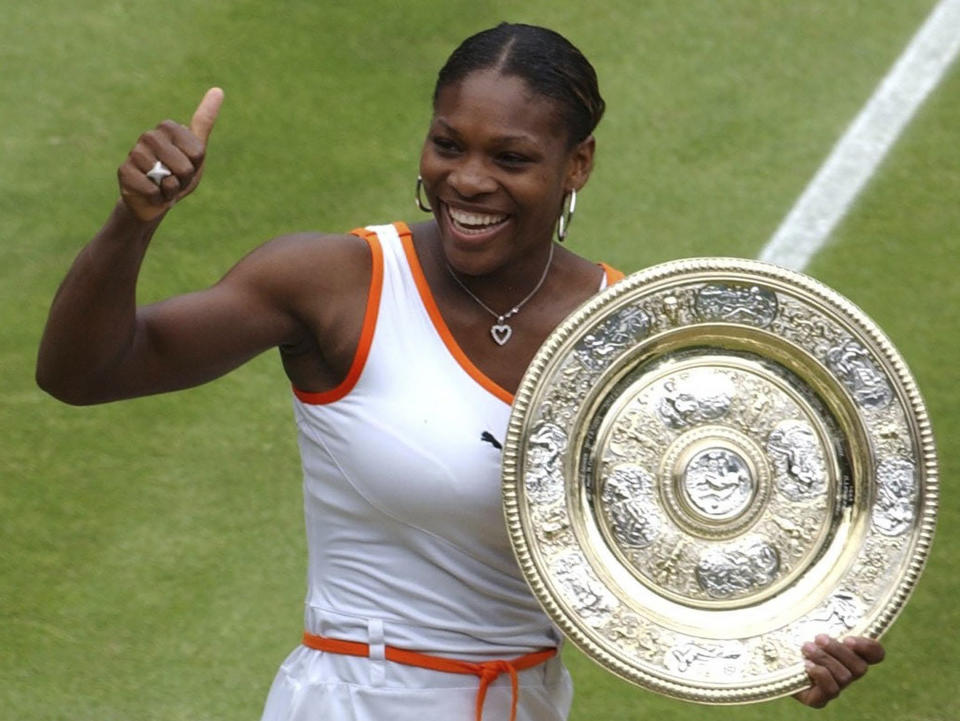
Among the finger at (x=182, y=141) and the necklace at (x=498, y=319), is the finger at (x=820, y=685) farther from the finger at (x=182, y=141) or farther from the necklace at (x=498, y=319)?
the finger at (x=182, y=141)

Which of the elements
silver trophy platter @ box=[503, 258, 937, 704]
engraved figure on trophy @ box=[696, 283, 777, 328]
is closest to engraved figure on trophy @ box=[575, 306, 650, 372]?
silver trophy platter @ box=[503, 258, 937, 704]

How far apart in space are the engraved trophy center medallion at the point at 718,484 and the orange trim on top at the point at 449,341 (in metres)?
0.36

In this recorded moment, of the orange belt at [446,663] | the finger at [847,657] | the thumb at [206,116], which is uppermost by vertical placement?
the thumb at [206,116]

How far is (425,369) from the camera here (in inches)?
137

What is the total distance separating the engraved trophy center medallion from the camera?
357cm

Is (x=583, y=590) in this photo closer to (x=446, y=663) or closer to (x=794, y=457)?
(x=446, y=663)

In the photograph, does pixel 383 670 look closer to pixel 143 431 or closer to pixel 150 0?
pixel 143 431

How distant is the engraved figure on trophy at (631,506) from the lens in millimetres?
3559

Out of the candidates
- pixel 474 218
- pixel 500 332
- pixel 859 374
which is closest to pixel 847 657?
pixel 859 374

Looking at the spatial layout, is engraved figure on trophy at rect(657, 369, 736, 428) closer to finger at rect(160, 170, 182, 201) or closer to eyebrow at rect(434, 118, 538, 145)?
eyebrow at rect(434, 118, 538, 145)

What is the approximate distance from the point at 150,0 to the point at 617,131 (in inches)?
69.7

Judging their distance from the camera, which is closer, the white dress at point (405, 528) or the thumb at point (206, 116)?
the thumb at point (206, 116)

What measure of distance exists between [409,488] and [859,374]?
82 centimetres

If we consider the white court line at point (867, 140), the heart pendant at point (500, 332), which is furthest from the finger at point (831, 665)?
the white court line at point (867, 140)
